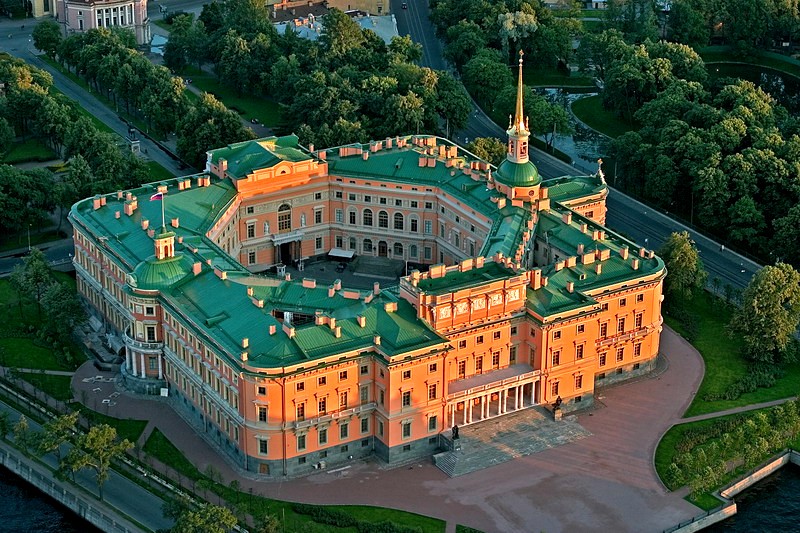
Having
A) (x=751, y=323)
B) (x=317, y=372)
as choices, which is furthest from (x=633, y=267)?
(x=317, y=372)


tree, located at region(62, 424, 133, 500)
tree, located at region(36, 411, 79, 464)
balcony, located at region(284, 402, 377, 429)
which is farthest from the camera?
balcony, located at region(284, 402, 377, 429)

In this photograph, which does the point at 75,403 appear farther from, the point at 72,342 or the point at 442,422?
the point at 442,422

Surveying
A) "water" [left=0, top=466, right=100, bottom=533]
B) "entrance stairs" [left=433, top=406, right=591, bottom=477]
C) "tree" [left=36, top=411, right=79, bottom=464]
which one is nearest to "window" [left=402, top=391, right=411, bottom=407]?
"entrance stairs" [left=433, top=406, right=591, bottom=477]

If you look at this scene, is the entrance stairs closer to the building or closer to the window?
the building

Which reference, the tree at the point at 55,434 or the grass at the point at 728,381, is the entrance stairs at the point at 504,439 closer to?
the grass at the point at 728,381

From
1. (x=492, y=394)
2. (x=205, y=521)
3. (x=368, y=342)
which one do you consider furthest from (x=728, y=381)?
(x=205, y=521)

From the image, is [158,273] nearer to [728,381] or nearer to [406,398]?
[406,398]

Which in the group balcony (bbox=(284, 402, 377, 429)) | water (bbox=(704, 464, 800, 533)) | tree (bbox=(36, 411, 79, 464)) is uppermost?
balcony (bbox=(284, 402, 377, 429))
